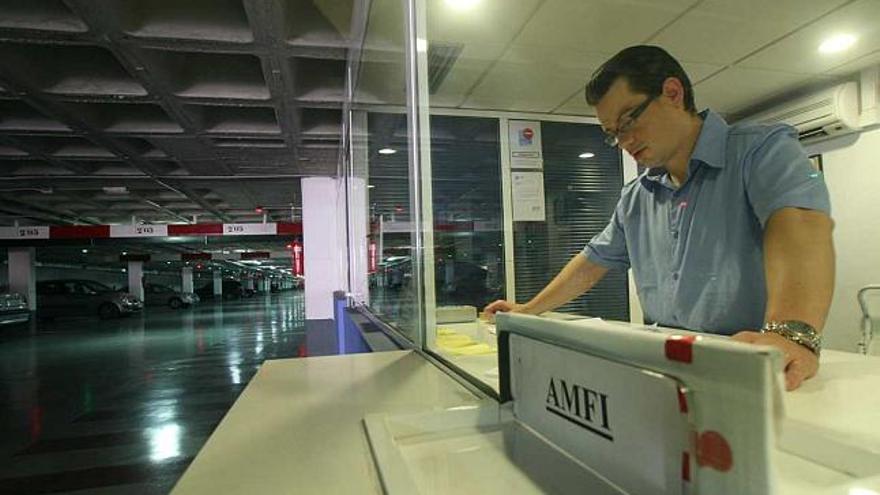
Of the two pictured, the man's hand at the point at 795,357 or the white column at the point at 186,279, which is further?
the white column at the point at 186,279

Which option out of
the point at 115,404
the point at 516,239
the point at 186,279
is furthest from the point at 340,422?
the point at 186,279

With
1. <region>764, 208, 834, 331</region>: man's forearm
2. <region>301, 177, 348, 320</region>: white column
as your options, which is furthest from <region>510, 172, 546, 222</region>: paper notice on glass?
<region>301, 177, 348, 320</region>: white column

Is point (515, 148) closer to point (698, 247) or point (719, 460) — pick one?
point (698, 247)

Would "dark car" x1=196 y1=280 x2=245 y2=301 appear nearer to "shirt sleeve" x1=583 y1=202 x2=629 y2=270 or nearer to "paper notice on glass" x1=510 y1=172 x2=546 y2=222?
"paper notice on glass" x1=510 y1=172 x2=546 y2=222

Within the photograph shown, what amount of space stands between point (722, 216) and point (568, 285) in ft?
2.10

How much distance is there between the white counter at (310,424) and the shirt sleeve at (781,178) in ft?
2.18

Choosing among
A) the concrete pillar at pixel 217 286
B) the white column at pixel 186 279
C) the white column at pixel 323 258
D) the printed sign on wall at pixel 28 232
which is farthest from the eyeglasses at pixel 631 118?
the concrete pillar at pixel 217 286

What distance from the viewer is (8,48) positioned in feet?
11.4

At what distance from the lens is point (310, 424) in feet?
2.86

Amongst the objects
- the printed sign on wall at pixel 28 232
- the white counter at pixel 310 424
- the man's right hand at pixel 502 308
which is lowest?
the white counter at pixel 310 424

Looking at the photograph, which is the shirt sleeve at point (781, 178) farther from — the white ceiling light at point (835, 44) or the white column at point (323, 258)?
the white column at point (323, 258)

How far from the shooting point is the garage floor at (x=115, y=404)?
2998mm

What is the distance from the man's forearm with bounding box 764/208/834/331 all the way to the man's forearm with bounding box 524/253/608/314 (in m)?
0.71

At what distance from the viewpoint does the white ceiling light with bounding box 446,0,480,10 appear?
2.49m
